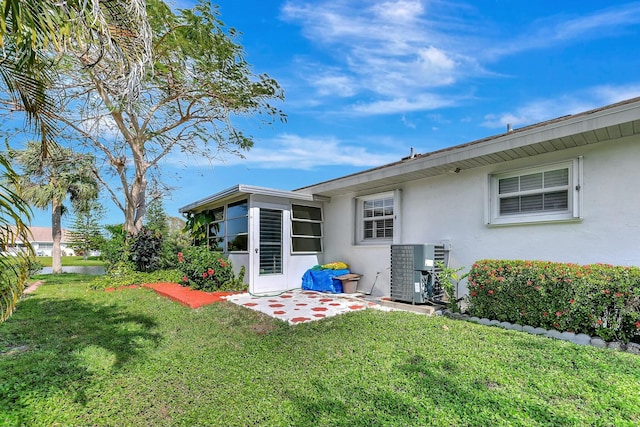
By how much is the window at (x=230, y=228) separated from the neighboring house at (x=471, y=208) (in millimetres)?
58

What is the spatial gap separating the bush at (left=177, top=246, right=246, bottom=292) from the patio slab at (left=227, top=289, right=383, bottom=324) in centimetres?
88

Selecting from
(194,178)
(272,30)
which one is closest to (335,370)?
(272,30)

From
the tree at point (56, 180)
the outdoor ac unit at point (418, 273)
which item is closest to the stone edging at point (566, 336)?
the outdoor ac unit at point (418, 273)

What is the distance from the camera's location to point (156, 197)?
15.8 meters

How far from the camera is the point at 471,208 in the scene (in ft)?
20.4

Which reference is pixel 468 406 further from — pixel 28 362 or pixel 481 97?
pixel 481 97

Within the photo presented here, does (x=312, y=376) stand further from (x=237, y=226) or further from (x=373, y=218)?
(x=237, y=226)

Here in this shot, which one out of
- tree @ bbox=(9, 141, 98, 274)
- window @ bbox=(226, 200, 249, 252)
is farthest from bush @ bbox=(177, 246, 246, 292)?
tree @ bbox=(9, 141, 98, 274)

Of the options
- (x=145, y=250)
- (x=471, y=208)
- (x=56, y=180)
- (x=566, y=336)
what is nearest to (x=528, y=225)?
(x=471, y=208)

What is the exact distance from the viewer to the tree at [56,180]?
496 inches

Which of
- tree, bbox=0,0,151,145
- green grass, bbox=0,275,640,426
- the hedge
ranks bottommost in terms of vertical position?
green grass, bbox=0,275,640,426

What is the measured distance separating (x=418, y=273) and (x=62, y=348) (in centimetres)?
592

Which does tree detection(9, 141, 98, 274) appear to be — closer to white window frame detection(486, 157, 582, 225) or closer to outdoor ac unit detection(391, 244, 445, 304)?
outdoor ac unit detection(391, 244, 445, 304)

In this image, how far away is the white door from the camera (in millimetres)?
8164
